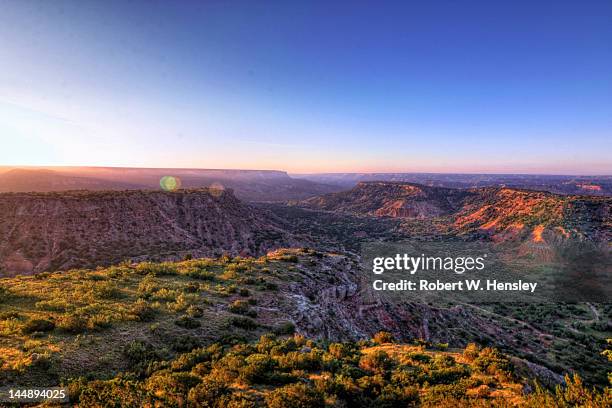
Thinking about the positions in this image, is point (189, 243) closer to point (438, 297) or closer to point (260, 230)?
point (260, 230)

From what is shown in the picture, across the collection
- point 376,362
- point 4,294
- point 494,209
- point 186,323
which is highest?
point 4,294

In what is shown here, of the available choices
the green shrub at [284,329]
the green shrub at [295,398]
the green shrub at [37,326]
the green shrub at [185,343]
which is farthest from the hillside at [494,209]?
the green shrub at [37,326]

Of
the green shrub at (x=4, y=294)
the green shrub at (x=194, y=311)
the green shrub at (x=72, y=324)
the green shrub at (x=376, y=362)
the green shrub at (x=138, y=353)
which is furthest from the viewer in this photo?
the green shrub at (x=194, y=311)

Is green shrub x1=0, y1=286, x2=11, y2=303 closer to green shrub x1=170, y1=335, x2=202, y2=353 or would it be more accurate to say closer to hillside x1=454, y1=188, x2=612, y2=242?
green shrub x1=170, y1=335, x2=202, y2=353

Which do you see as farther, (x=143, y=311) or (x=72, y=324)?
(x=143, y=311)

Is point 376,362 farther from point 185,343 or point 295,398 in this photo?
point 185,343

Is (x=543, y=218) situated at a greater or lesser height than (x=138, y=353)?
lesser

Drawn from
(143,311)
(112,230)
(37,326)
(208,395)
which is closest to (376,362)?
(208,395)

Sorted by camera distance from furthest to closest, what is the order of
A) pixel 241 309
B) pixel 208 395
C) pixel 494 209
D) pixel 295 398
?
pixel 494 209 < pixel 241 309 < pixel 295 398 < pixel 208 395

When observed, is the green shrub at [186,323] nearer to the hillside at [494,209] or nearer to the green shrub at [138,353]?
the green shrub at [138,353]
